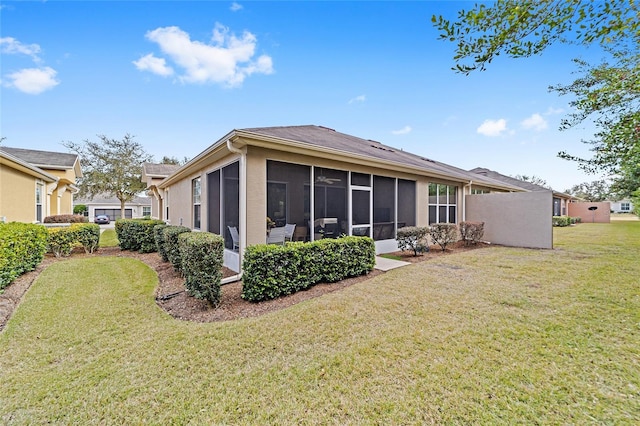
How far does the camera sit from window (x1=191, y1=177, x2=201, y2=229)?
9672 mm

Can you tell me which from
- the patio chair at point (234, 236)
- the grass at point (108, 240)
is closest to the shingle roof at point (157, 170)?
the grass at point (108, 240)

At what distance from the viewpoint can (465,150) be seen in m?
18.4

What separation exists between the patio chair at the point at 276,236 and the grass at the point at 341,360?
233cm

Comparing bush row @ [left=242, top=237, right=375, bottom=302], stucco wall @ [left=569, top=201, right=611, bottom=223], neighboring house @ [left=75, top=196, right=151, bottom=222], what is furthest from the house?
neighboring house @ [left=75, top=196, right=151, bottom=222]

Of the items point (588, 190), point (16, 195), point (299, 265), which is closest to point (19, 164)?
point (16, 195)

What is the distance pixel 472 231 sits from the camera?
37.2 feet

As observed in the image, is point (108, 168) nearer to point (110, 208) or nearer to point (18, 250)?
point (110, 208)

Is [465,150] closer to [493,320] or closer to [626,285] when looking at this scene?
[626,285]

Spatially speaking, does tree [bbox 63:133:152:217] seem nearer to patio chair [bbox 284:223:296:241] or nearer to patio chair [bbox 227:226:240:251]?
patio chair [bbox 227:226:240:251]

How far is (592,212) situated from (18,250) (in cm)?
4542

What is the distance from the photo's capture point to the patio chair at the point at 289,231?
7016 millimetres

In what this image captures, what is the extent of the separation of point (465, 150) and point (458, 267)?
14.1 meters

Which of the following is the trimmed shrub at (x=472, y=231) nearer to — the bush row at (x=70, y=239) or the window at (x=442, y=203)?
the window at (x=442, y=203)

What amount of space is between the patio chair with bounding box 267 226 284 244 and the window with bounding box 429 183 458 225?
7.26m
